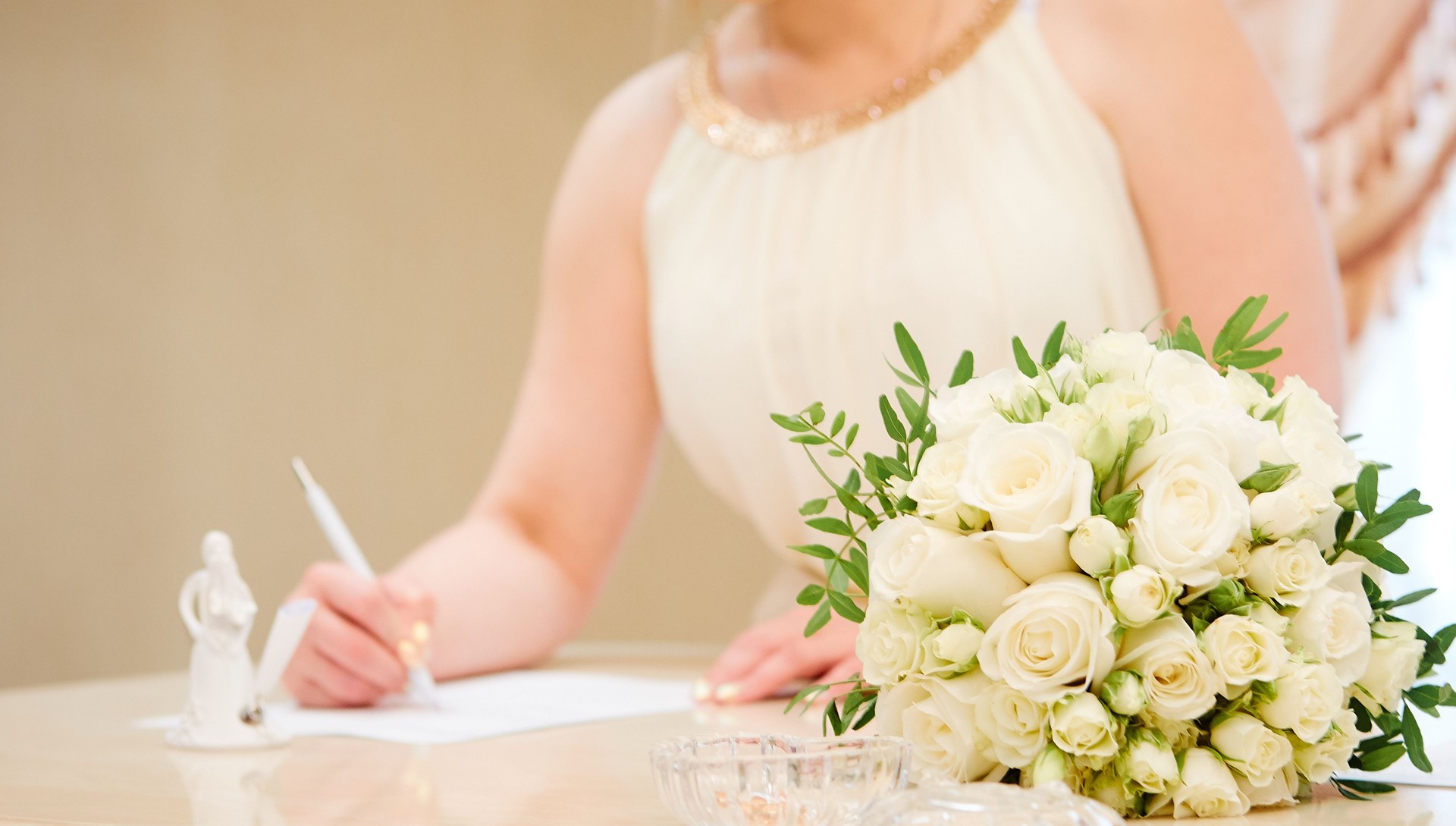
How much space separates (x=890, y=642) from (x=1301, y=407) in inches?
7.3

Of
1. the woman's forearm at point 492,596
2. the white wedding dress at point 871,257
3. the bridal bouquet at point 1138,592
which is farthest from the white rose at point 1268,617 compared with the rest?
the woman's forearm at point 492,596

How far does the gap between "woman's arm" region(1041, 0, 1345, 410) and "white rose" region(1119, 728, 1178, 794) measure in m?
0.57

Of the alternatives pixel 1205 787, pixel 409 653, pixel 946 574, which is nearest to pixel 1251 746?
pixel 1205 787

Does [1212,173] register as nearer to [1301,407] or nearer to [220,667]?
[1301,407]

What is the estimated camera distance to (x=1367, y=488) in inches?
21.7

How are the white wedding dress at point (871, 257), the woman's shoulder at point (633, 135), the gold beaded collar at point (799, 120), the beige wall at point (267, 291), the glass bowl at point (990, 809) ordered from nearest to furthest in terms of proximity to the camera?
1. the glass bowl at point (990, 809)
2. the white wedding dress at point (871, 257)
3. the gold beaded collar at point (799, 120)
4. the woman's shoulder at point (633, 135)
5. the beige wall at point (267, 291)

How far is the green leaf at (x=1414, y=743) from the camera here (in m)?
0.56

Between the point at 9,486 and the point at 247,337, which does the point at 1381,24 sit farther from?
the point at 9,486

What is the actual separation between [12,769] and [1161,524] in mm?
568

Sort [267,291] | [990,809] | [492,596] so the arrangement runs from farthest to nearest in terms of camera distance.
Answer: [267,291] → [492,596] → [990,809]

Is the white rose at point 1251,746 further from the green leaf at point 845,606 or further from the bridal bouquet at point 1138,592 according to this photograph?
the green leaf at point 845,606

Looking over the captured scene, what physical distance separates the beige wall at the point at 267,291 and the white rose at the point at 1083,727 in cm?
244

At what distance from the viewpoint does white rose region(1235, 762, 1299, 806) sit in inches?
21.8

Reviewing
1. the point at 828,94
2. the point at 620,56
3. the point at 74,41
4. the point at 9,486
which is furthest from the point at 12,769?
the point at 620,56
